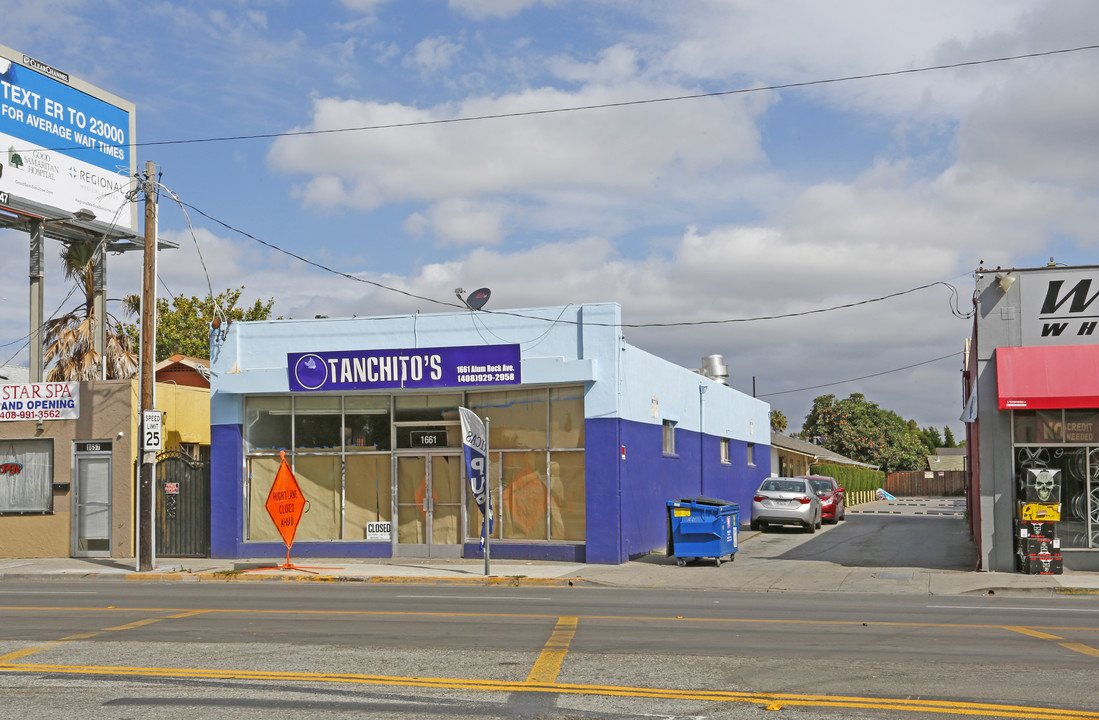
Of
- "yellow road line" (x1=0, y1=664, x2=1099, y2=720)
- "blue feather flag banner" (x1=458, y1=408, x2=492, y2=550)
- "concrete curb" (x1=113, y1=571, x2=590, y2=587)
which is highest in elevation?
"blue feather flag banner" (x1=458, y1=408, x2=492, y2=550)

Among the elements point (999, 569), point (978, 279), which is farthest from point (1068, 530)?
point (978, 279)

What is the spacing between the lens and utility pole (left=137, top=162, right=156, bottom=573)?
22.0 metres

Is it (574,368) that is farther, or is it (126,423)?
(126,423)

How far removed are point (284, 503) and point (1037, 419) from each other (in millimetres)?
15137

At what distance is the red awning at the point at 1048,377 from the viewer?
19.6 meters

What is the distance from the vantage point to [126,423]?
25.2 metres

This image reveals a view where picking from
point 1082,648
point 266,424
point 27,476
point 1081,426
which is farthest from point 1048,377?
point 27,476

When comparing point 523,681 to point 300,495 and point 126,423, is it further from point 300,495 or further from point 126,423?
point 126,423

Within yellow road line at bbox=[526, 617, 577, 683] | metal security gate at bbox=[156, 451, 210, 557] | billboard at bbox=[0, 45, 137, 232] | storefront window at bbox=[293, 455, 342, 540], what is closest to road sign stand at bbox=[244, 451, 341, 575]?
storefront window at bbox=[293, 455, 342, 540]

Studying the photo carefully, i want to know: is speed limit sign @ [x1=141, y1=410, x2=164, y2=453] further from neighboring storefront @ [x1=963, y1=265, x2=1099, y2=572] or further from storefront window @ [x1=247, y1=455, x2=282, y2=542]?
neighboring storefront @ [x1=963, y1=265, x2=1099, y2=572]

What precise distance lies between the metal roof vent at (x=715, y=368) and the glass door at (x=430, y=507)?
16.2 metres

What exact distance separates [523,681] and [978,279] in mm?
14858

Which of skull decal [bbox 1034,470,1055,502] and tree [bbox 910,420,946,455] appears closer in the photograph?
skull decal [bbox 1034,470,1055,502]

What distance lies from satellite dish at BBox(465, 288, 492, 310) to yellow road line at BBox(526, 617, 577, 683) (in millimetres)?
11472
